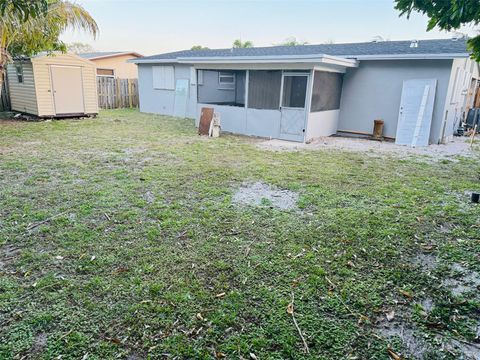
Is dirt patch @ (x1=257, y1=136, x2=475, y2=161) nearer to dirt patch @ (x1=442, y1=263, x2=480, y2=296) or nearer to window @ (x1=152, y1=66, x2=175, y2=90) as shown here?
dirt patch @ (x1=442, y1=263, x2=480, y2=296)

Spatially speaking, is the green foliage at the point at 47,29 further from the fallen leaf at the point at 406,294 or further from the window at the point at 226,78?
the fallen leaf at the point at 406,294

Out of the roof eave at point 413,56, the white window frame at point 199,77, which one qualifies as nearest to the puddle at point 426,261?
the roof eave at point 413,56

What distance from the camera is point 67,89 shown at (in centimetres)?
1208

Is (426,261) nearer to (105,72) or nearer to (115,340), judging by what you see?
(115,340)

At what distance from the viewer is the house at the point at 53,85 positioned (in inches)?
448

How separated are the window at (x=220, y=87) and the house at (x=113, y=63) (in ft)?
32.0

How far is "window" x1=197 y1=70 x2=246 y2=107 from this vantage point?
40.3 feet

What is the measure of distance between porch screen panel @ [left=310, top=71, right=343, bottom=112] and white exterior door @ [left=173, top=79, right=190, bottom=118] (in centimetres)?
655

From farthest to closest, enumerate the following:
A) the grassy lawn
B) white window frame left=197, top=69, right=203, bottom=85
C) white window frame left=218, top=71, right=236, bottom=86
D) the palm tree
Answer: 1. white window frame left=218, top=71, right=236, bottom=86
2. white window frame left=197, top=69, right=203, bottom=85
3. the palm tree
4. the grassy lawn

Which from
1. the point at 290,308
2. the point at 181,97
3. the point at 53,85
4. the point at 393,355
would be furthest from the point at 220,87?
the point at 393,355

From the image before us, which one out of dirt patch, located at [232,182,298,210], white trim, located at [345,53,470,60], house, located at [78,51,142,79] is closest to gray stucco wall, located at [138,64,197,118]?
house, located at [78,51,142,79]

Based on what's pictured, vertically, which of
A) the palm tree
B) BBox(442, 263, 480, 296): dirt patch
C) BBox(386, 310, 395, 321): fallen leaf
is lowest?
BBox(386, 310, 395, 321): fallen leaf

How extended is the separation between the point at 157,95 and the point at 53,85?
187 inches

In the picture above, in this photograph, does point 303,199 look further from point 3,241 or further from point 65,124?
point 65,124
